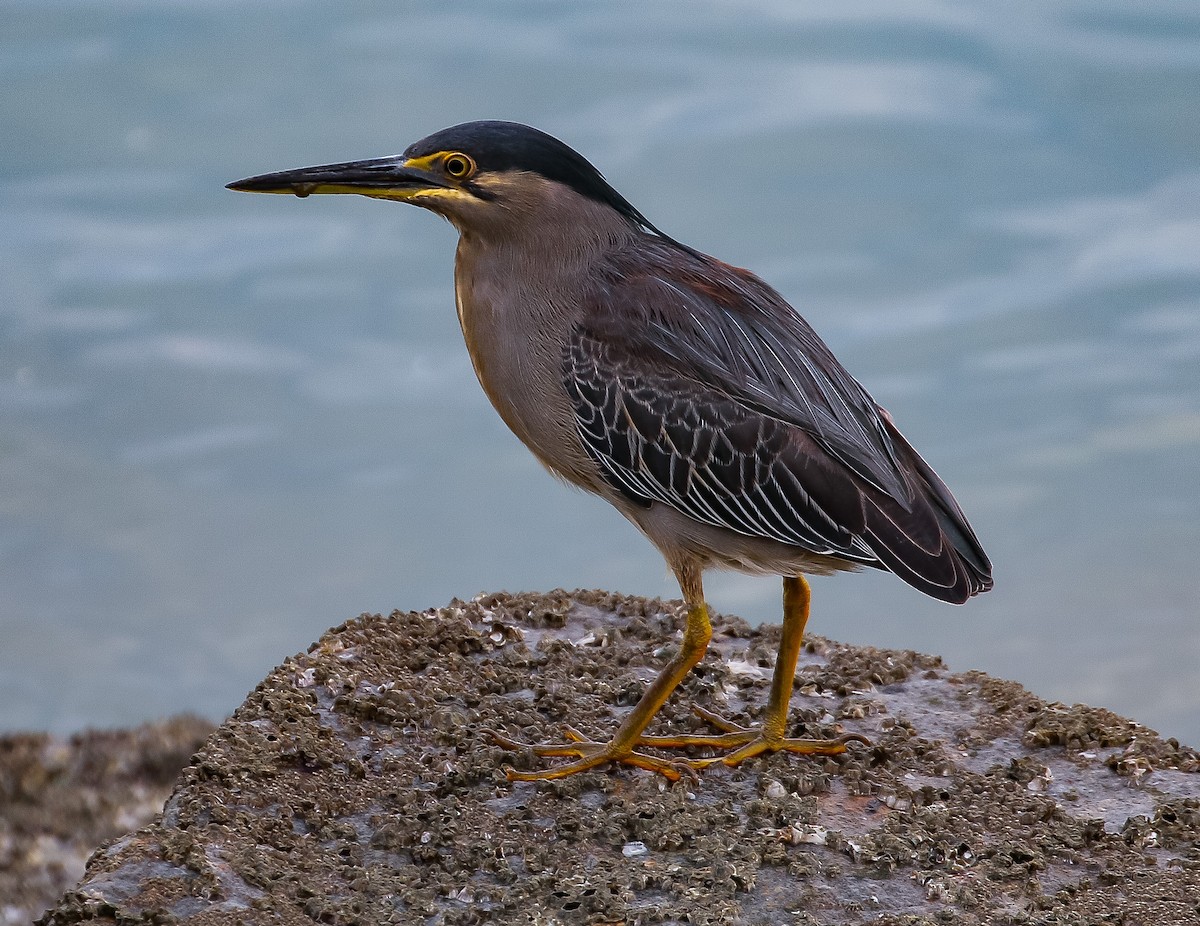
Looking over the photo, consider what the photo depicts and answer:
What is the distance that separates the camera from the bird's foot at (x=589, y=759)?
16.0ft

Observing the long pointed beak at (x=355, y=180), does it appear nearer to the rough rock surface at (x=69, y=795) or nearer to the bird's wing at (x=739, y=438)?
the bird's wing at (x=739, y=438)

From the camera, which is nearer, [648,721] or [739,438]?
[739,438]

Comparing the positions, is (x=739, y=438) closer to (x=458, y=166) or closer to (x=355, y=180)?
(x=458, y=166)

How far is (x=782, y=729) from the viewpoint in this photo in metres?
5.12

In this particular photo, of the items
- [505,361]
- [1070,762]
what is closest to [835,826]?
[1070,762]

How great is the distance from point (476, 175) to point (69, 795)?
561 centimetres

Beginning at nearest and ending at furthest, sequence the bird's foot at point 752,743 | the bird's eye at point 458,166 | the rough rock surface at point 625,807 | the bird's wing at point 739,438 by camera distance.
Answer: the rough rock surface at point 625,807, the bird's wing at point 739,438, the bird's eye at point 458,166, the bird's foot at point 752,743

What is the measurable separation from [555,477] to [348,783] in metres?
1.34

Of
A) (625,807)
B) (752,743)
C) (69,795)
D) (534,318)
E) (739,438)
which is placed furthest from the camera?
(69,795)

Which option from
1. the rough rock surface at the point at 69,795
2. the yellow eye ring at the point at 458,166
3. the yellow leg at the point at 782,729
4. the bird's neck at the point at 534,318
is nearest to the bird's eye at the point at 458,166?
the yellow eye ring at the point at 458,166

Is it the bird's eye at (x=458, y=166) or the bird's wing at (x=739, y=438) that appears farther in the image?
the bird's eye at (x=458, y=166)

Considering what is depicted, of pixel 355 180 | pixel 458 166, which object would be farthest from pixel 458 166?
pixel 355 180

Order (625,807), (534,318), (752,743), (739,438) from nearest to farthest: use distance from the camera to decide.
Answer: (625,807) < (739,438) < (534,318) < (752,743)

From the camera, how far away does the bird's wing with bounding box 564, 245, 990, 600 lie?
4746mm
